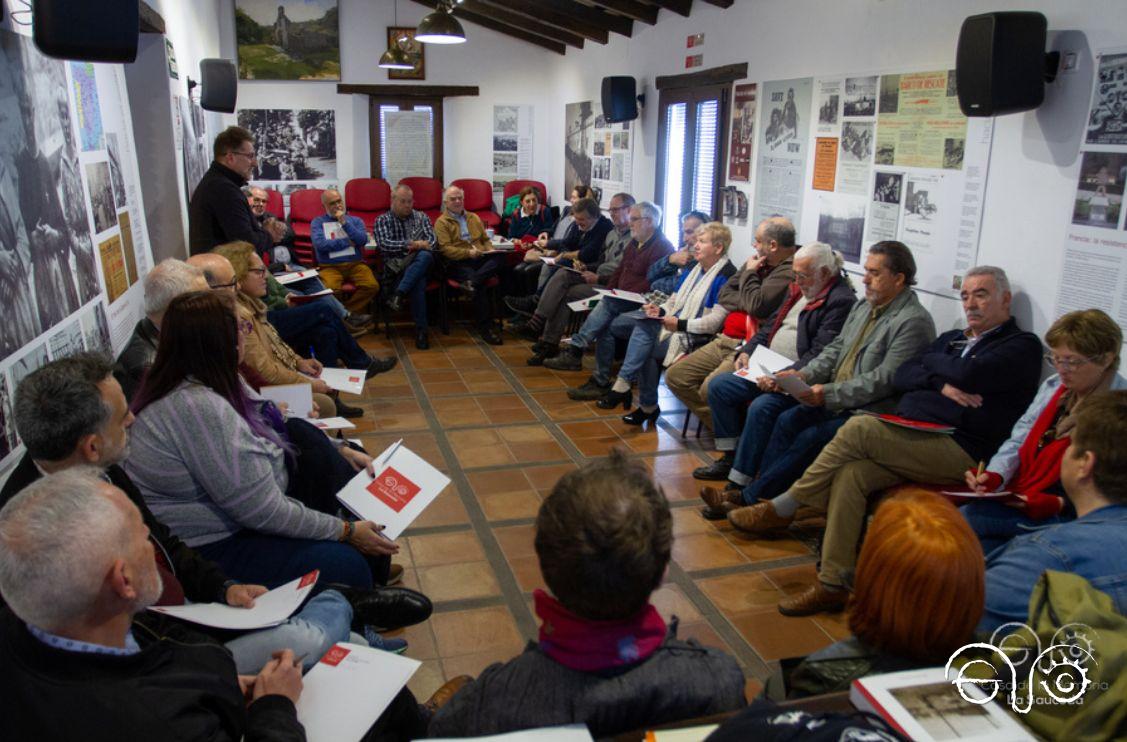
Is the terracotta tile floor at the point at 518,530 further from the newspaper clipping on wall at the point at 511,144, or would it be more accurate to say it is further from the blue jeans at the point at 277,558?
the newspaper clipping on wall at the point at 511,144

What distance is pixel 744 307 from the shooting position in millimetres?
4801

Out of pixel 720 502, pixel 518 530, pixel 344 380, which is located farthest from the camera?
pixel 344 380

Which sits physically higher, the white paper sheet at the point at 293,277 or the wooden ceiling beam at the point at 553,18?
the wooden ceiling beam at the point at 553,18

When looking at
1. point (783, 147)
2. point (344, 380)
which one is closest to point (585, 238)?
point (783, 147)

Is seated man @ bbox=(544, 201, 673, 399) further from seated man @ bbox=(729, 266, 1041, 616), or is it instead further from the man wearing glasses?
seated man @ bbox=(729, 266, 1041, 616)

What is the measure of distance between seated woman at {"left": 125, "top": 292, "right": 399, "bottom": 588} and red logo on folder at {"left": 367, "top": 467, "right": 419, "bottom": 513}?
0.23 metres

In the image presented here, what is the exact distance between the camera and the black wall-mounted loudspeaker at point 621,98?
8.00m

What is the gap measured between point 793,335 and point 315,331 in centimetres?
297

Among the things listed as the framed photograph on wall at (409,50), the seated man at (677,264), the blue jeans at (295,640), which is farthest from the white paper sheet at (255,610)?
the framed photograph on wall at (409,50)

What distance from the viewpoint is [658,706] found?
4.22 feet

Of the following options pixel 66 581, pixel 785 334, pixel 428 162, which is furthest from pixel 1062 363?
pixel 428 162

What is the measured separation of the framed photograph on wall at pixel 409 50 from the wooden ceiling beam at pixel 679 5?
13.8 ft

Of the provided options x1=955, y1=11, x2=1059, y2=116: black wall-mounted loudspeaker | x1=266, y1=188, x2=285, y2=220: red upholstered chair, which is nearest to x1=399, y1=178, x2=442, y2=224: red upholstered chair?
x1=266, y1=188, x2=285, y2=220: red upholstered chair

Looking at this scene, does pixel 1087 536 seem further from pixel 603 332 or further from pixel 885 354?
pixel 603 332
